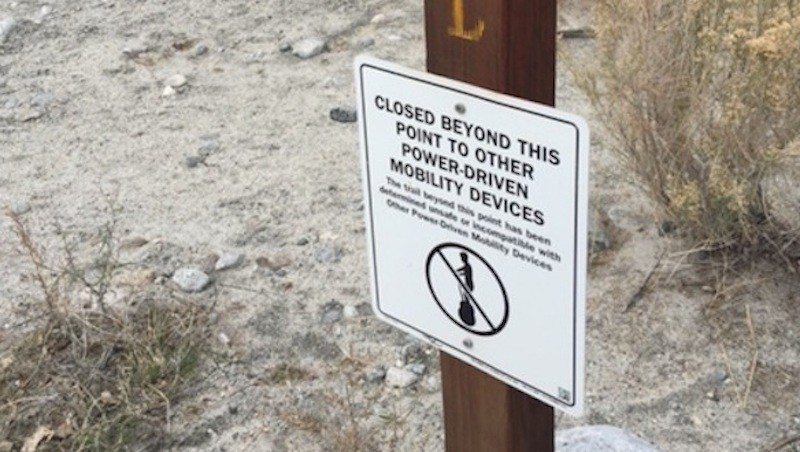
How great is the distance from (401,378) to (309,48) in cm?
207

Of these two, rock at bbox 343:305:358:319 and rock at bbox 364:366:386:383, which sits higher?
rock at bbox 343:305:358:319

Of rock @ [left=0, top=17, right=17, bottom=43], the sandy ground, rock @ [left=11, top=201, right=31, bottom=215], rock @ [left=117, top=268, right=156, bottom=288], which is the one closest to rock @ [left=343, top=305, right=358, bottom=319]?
the sandy ground

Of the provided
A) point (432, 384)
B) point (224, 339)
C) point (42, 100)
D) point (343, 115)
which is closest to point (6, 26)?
point (42, 100)

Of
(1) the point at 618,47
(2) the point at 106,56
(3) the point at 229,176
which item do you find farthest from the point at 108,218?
(1) the point at 618,47

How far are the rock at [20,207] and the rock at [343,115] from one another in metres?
1.08

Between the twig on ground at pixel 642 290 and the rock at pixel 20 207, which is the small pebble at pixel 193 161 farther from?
the twig on ground at pixel 642 290

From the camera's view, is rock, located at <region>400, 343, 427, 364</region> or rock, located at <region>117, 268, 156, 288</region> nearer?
rock, located at <region>400, 343, 427, 364</region>

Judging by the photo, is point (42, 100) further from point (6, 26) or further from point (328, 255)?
point (328, 255)

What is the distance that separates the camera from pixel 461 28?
1612mm

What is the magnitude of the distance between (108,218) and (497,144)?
8.17 ft

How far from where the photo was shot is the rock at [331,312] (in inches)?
130

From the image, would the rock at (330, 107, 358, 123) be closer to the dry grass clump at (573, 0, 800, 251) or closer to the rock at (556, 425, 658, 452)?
the dry grass clump at (573, 0, 800, 251)

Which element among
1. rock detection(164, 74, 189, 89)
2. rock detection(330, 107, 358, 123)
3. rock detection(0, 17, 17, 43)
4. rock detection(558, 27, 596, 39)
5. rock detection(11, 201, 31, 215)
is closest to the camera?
rock detection(11, 201, 31, 215)

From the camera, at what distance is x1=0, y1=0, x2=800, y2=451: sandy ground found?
2.94m
